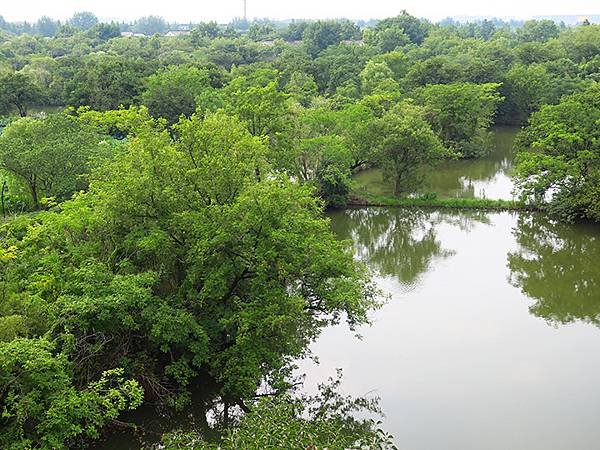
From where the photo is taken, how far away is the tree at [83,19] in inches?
4446

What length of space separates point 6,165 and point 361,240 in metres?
10.3

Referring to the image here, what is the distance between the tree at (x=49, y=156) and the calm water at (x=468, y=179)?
10.2 m

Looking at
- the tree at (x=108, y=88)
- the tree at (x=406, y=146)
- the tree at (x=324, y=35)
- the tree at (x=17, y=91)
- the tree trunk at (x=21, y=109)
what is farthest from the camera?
the tree at (x=324, y=35)

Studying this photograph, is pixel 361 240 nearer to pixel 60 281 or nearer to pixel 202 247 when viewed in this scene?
pixel 202 247

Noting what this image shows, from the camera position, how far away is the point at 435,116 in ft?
83.7

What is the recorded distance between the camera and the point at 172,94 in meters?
27.7

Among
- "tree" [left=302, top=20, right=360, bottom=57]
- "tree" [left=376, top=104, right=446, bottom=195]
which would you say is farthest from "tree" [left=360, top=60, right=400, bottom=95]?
"tree" [left=302, top=20, right=360, bottom=57]

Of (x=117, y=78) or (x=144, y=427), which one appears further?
(x=117, y=78)

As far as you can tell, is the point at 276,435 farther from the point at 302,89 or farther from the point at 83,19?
the point at 83,19

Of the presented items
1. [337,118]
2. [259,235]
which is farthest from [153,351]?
A: [337,118]

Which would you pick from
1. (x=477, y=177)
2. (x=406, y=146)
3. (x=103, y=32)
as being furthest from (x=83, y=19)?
(x=406, y=146)

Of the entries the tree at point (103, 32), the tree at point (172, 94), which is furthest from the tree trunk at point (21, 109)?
the tree at point (103, 32)

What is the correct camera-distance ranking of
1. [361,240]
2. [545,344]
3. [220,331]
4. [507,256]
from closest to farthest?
1. [220,331]
2. [545,344]
3. [507,256]
4. [361,240]

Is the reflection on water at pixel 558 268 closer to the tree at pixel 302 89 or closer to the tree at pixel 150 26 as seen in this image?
the tree at pixel 302 89
